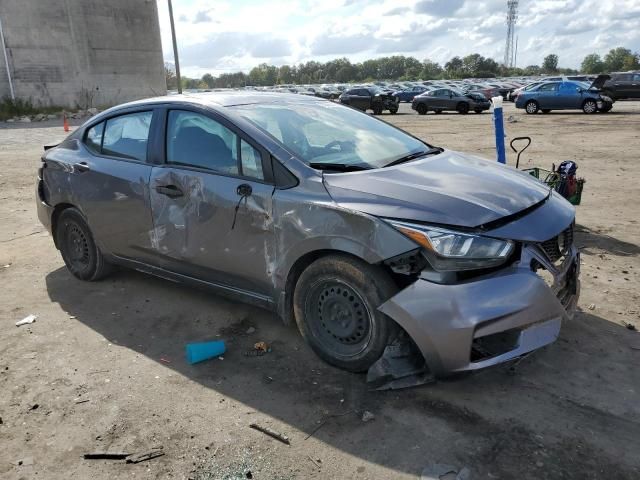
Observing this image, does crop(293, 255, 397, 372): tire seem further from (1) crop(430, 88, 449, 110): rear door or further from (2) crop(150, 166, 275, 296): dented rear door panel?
(1) crop(430, 88, 449, 110): rear door

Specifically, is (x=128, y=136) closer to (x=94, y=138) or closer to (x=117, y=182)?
(x=117, y=182)

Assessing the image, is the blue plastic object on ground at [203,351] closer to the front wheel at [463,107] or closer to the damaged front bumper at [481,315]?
the damaged front bumper at [481,315]

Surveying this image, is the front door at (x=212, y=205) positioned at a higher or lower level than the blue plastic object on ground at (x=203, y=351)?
higher

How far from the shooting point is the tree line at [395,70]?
10864 centimetres

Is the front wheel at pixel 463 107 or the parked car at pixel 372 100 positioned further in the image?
the parked car at pixel 372 100

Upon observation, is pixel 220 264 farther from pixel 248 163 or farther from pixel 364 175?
pixel 364 175

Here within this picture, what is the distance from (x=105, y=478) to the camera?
262 cm

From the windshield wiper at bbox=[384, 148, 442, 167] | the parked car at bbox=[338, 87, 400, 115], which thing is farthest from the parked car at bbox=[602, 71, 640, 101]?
the windshield wiper at bbox=[384, 148, 442, 167]

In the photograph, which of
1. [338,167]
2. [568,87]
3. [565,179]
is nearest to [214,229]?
[338,167]

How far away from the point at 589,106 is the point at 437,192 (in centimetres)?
2417

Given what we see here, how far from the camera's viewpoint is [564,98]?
955 inches

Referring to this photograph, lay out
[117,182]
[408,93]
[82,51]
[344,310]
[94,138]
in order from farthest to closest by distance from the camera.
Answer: [408,93], [82,51], [94,138], [117,182], [344,310]

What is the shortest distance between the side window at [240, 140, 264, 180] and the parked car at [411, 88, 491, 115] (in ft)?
89.3

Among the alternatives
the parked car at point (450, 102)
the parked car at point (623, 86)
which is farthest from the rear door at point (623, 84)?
A: the parked car at point (450, 102)
